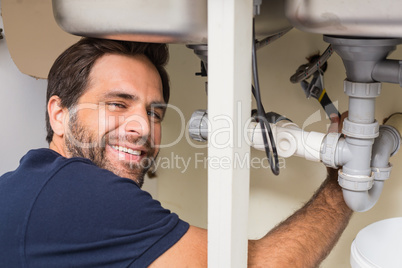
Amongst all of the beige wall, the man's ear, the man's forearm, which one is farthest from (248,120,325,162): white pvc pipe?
the man's ear

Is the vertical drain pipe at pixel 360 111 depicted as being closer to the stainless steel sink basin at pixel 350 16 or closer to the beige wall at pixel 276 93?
the stainless steel sink basin at pixel 350 16

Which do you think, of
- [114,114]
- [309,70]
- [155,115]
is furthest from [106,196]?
[309,70]

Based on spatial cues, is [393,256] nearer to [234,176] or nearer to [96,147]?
[234,176]

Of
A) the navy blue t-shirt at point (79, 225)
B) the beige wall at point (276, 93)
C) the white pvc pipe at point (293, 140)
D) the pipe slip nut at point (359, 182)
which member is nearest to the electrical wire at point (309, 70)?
the beige wall at point (276, 93)

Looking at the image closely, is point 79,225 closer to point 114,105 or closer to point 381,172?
point 114,105

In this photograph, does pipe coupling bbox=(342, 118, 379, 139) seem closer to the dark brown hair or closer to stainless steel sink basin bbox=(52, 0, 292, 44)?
stainless steel sink basin bbox=(52, 0, 292, 44)

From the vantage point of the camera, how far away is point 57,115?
1.11 meters

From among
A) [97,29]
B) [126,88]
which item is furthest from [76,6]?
[126,88]

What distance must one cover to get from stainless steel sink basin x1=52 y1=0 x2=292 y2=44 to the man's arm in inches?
12.7

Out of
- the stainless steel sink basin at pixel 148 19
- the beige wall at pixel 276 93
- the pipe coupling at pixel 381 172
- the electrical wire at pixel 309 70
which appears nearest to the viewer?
the stainless steel sink basin at pixel 148 19

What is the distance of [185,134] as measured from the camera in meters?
1.51

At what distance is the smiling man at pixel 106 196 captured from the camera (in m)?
0.81

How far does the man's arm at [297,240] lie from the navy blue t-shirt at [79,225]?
1.1 inches

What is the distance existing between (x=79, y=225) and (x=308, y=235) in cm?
42
